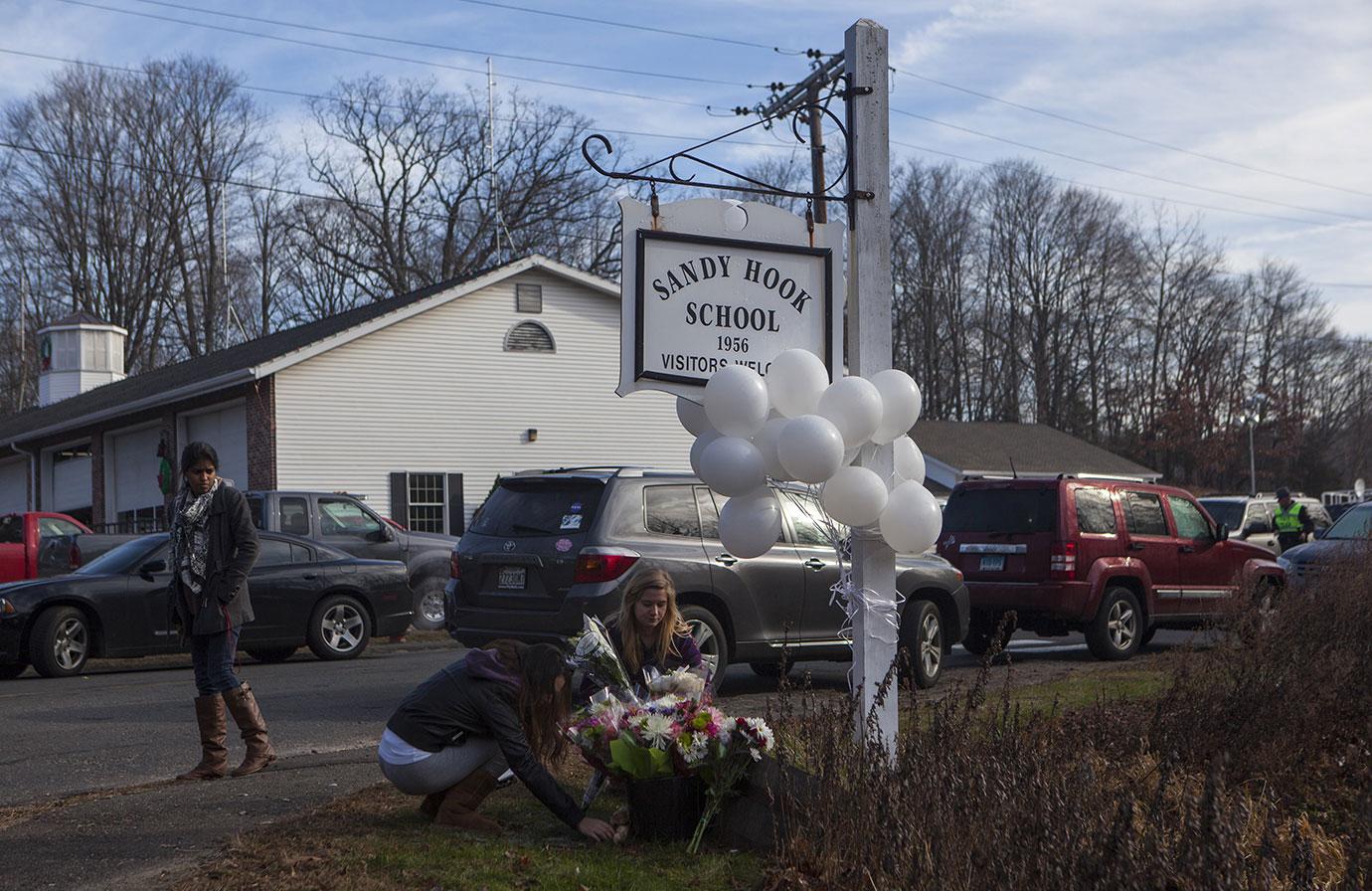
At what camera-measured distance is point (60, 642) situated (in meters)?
14.5

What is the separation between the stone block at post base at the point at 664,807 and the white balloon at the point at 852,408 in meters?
1.64

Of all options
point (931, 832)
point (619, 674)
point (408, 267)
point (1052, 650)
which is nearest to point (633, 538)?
point (619, 674)

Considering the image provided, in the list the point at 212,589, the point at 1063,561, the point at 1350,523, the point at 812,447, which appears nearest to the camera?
the point at 812,447

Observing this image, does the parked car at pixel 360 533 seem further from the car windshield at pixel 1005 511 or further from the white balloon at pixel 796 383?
the white balloon at pixel 796 383

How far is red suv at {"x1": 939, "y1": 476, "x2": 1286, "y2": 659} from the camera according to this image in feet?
45.4

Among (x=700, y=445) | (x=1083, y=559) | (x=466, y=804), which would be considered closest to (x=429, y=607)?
(x=1083, y=559)

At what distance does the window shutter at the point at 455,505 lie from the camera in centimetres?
2830

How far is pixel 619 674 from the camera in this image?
6.81 metres

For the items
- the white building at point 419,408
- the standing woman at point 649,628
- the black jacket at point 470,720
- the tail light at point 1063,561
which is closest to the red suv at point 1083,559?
the tail light at point 1063,561

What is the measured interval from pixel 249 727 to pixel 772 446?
12.2ft

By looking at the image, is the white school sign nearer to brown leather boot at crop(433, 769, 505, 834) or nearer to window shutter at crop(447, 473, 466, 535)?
brown leather boot at crop(433, 769, 505, 834)

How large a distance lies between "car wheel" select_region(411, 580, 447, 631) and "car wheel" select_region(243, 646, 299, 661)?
3.29 meters

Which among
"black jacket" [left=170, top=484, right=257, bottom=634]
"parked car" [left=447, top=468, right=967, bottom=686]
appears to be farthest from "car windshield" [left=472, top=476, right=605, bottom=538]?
"black jacket" [left=170, top=484, right=257, bottom=634]

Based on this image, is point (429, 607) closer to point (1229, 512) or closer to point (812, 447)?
point (812, 447)
